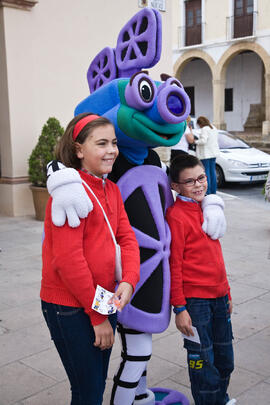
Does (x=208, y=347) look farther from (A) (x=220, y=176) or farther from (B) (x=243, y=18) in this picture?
(B) (x=243, y=18)

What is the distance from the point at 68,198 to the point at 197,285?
3.07 feet

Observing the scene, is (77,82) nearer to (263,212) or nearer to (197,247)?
(263,212)

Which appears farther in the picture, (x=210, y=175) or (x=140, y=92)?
(x=210, y=175)

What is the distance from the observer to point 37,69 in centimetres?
884

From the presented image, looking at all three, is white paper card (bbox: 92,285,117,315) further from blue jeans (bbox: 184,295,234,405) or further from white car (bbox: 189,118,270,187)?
white car (bbox: 189,118,270,187)

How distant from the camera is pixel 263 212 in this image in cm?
937

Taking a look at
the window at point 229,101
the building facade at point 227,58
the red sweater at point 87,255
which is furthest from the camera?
the window at point 229,101

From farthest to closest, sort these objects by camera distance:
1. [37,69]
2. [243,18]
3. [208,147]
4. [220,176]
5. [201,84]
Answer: [201,84]
[243,18]
[220,176]
[208,147]
[37,69]

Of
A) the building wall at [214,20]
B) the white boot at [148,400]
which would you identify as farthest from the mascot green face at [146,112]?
the building wall at [214,20]

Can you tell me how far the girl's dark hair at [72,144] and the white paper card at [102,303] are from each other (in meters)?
0.58

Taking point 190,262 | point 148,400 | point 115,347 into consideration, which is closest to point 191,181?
point 190,262

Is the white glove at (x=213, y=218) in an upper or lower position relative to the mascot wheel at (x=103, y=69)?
lower

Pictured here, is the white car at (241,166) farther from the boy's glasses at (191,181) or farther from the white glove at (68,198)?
the white glove at (68,198)

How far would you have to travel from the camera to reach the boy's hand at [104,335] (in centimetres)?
207
